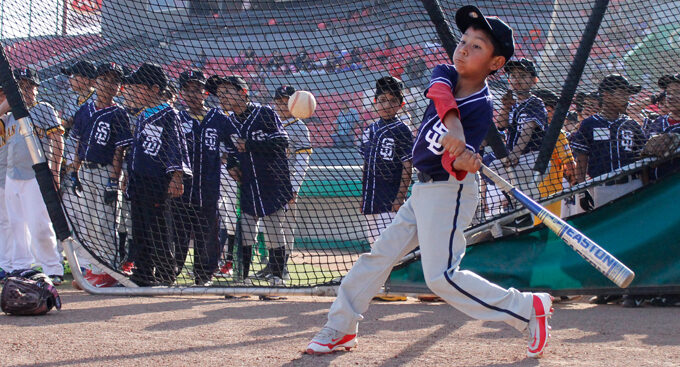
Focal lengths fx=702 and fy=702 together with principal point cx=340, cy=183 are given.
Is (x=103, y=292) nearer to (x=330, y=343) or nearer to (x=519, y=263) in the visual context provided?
(x=330, y=343)

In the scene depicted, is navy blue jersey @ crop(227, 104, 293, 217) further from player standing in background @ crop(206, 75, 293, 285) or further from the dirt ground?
the dirt ground

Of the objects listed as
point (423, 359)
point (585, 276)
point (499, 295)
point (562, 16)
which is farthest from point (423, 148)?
point (562, 16)

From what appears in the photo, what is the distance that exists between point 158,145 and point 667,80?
4.19 meters

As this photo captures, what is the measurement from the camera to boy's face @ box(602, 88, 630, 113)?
18.9 ft

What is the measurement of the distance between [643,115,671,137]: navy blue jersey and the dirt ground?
165cm

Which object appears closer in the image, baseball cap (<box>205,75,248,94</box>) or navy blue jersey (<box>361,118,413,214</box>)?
navy blue jersey (<box>361,118,413,214</box>)

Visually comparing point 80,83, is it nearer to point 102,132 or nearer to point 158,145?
point 102,132

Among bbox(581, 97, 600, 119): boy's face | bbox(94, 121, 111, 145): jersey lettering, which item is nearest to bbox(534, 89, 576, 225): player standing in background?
bbox(581, 97, 600, 119): boy's face

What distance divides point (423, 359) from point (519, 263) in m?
2.17

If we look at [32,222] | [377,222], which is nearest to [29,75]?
[32,222]

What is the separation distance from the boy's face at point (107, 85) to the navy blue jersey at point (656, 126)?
183 inches

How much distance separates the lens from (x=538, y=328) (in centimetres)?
326

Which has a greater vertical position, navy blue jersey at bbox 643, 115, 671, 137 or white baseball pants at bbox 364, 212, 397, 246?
navy blue jersey at bbox 643, 115, 671, 137

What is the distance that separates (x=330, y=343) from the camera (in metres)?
3.38
